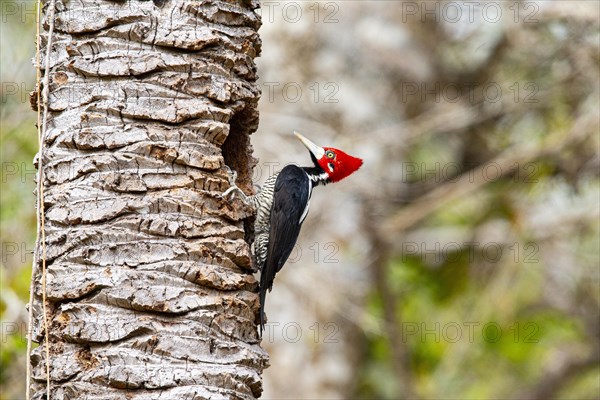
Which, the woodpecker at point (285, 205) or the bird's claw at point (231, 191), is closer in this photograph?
the bird's claw at point (231, 191)

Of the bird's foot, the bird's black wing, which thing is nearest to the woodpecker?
the bird's black wing

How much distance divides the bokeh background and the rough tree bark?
3331 mm

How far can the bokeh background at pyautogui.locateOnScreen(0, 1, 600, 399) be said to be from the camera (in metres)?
7.78

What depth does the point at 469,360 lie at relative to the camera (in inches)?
373

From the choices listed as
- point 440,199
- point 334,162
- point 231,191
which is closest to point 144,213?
point 231,191

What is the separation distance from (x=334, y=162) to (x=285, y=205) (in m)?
0.69

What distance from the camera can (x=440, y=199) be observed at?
7656mm

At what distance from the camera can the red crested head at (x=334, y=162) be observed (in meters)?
5.47

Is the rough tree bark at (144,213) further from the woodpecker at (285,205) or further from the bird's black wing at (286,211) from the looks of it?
the bird's black wing at (286,211)

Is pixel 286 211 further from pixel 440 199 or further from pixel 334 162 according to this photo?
pixel 440 199

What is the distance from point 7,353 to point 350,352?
442cm

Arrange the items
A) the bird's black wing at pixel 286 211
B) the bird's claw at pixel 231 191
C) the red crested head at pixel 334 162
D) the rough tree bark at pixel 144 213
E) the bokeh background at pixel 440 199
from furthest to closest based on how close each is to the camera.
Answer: the bokeh background at pixel 440 199, the red crested head at pixel 334 162, the bird's black wing at pixel 286 211, the bird's claw at pixel 231 191, the rough tree bark at pixel 144 213

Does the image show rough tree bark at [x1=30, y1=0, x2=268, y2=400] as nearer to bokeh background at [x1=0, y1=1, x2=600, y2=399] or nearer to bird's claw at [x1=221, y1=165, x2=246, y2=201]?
bird's claw at [x1=221, y1=165, x2=246, y2=201]

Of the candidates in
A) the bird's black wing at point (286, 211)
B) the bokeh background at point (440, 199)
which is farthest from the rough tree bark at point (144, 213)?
the bokeh background at point (440, 199)
